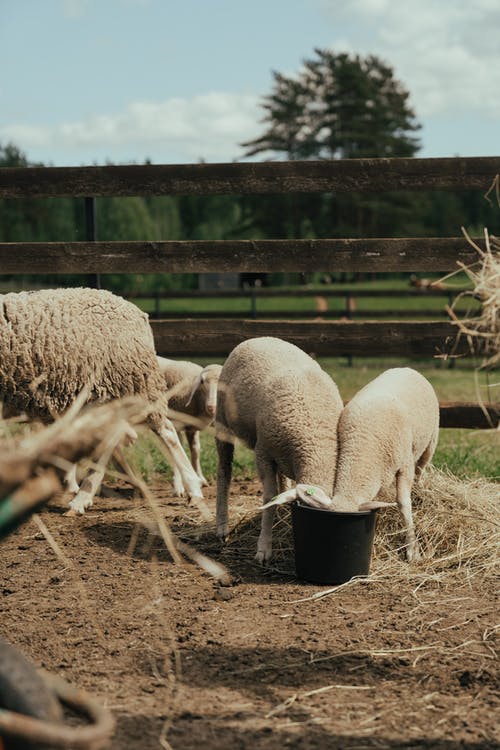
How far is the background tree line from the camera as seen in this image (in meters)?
50.9

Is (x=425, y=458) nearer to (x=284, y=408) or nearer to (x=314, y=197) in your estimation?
(x=284, y=408)

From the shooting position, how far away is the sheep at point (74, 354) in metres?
6.04

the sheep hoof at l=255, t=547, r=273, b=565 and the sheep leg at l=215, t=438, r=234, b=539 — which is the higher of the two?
the sheep leg at l=215, t=438, r=234, b=539

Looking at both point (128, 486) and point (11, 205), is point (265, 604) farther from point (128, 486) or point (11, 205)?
point (11, 205)

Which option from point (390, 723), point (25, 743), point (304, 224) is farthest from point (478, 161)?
point (304, 224)

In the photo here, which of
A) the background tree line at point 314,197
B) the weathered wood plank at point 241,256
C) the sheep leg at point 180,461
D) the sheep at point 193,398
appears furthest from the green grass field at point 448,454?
the background tree line at point 314,197

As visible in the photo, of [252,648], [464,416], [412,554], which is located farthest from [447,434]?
[252,648]

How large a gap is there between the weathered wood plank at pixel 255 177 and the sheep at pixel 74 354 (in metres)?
1.40

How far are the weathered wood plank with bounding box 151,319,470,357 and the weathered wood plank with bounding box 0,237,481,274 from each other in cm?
44

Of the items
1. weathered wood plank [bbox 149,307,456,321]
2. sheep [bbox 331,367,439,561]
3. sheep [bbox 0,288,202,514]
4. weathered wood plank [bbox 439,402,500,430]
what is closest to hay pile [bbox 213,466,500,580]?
sheep [bbox 331,367,439,561]

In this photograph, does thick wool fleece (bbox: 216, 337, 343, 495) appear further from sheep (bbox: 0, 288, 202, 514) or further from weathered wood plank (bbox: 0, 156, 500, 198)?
weathered wood plank (bbox: 0, 156, 500, 198)

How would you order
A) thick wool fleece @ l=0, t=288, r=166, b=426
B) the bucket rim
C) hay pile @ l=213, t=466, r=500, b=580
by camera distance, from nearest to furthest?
the bucket rim < hay pile @ l=213, t=466, r=500, b=580 < thick wool fleece @ l=0, t=288, r=166, b=426

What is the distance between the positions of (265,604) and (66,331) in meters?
2.59

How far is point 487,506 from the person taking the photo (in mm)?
5656
